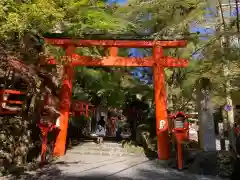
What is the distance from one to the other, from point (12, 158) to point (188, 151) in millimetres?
5616

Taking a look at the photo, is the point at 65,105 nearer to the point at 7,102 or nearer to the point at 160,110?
the point at 7,102

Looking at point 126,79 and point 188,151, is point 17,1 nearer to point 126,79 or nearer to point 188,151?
point 188,151

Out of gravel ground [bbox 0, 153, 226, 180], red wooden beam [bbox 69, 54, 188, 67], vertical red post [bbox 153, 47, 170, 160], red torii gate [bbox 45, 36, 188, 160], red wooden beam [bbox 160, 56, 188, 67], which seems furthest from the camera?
red wooden beam [bbox 69, 54, 188, 67]

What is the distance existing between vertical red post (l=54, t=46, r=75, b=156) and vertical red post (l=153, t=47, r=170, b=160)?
3279mm

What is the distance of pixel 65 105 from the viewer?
33.3 ft

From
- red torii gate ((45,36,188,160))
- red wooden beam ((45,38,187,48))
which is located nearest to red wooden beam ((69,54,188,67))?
red torii gate ((45,36,188,160))

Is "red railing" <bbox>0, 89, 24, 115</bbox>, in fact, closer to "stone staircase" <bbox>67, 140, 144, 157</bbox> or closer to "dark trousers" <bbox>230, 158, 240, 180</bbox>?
"stone staircase" <bbox>67, 140, 144, 157</bbox>

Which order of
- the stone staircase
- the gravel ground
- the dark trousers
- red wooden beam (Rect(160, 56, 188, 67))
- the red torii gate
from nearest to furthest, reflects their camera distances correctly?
the dark trousers, the gravel ground, the red torii gate, red wooden beam (Rect(160, 56, 188, 67)), the stone staircase

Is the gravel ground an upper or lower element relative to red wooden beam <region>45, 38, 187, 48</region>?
lower

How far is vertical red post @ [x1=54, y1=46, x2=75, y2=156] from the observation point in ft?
32.4

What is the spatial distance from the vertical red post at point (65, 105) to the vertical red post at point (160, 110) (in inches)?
129

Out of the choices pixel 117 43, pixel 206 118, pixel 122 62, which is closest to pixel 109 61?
pixel 122 62

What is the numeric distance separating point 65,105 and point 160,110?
357 centimetres

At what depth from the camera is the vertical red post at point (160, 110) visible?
9.66m
